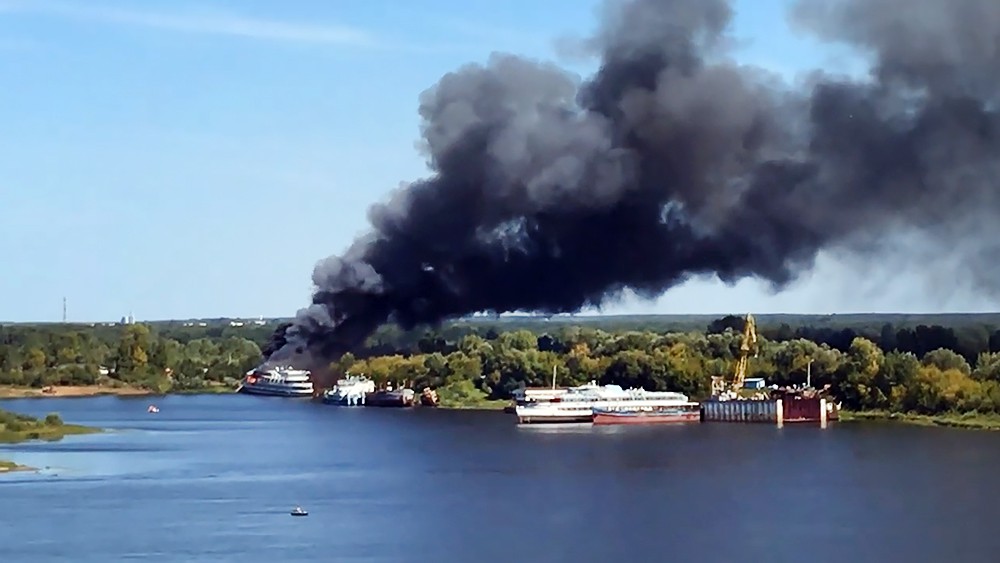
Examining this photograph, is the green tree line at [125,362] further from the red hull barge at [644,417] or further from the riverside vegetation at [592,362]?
the red hull barge at [644,417]

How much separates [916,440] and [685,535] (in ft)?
65.6

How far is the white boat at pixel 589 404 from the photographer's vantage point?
58844 millimetres

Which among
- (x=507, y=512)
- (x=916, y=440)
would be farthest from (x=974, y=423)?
(x=507, y=512)

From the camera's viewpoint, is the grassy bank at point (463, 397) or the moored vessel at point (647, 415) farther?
the grassy bank at point (463, 397)

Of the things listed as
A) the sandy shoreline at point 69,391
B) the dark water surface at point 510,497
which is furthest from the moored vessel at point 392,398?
the dark water surface at point 510,497

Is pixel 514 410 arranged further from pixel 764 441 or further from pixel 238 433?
pixel 764 441

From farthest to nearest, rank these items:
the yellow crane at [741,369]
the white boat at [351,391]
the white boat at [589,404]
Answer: the white boat at [351,391] → the yellow crane at [741,369] → the white boat at [589,404]

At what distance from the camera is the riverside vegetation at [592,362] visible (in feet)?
184

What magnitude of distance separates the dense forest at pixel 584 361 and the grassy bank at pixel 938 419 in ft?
1.51

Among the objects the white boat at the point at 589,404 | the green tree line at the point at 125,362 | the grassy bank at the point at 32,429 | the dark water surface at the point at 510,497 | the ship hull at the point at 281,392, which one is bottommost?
the dark water surface at the point at 510,497

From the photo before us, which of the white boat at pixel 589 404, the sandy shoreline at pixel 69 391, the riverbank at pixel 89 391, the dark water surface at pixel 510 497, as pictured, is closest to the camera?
the dark water surface at pixel 510 497

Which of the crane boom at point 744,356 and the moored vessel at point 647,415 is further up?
the crane boom at point 744,356

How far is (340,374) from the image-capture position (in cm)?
7788

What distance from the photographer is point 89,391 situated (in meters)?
84.6
